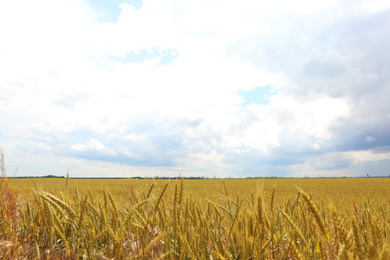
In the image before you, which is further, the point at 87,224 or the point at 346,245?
the point at 87,224

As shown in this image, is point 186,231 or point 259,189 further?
point 186,231

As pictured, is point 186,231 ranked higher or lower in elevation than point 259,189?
lower

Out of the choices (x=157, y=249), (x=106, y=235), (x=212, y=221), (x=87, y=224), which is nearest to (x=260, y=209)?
(x=157, y=249)

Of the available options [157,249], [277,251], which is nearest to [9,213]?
[157,249]

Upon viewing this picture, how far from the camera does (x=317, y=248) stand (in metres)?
1.79

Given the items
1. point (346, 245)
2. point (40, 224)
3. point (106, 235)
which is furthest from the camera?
point (40, 224)

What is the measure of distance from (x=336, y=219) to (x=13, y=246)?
2.95 meters

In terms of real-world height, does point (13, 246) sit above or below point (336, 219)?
below

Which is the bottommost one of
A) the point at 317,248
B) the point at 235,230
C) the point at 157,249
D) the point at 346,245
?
the point at 157,249

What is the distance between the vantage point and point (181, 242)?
5.91ft

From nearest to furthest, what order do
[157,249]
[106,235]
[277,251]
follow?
[277,251]
[157,249]
[106,235]

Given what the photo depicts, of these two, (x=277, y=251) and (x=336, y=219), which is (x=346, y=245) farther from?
(x=277, y=251)

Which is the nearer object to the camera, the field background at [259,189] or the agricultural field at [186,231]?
the agricultural field at [186,231]

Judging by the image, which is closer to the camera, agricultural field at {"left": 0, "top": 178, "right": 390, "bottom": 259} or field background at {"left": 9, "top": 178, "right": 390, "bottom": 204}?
agricultural field at {"left": 0, "top": 178, "right": 390, "bottom": 259}
